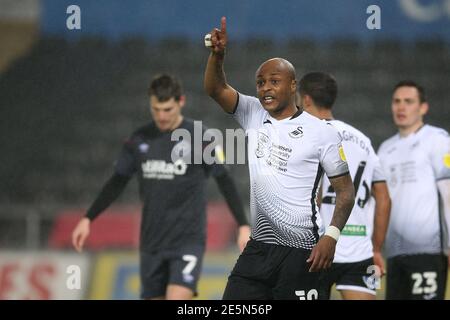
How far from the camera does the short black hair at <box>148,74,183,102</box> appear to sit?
26.0ft

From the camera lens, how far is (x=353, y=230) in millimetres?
7012

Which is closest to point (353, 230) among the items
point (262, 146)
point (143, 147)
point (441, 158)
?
point (441, 158)

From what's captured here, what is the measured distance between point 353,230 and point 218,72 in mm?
1876

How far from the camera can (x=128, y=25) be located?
18.0 m

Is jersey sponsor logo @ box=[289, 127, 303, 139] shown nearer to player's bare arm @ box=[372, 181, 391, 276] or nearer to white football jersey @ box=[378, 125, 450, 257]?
player's bare arm @ box=[372, 181, 391, 276]

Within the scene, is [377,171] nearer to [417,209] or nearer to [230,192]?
[417,209]

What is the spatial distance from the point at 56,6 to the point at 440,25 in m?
6.81

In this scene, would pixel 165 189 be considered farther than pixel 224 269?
No

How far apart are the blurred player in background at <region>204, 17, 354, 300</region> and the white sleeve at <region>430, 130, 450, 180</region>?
2.25 meters

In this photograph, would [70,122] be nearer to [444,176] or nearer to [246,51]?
[246,51]

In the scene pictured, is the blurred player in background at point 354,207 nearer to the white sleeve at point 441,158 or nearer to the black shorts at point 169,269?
the white sleeve at point 441,158

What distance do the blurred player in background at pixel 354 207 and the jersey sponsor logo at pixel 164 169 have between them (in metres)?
1.28
